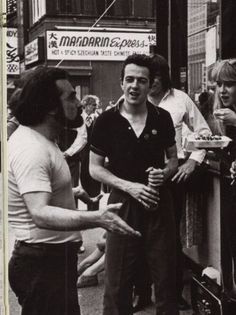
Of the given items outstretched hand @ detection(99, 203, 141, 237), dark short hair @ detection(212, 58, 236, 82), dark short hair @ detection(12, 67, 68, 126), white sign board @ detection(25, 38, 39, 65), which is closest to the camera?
outstretched hand @ detection(99, 203, 141, 237)

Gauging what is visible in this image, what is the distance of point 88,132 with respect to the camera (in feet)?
9.14

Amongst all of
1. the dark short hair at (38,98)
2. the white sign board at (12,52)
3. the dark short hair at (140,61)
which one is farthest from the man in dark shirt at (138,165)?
the white sign board at (12,52)

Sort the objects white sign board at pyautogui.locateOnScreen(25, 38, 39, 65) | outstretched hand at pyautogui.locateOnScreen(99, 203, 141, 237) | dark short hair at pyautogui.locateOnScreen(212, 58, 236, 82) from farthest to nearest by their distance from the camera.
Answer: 1. white sign board at pyautogui.locateOnScreen(25, 38, 39, 65)
2. dark short hair at pyautogui.locateOnScreen(212, 58, 236, 82)
3. outstretched hand at pyautogui.locateOnScreen(99, 203, 141, 237)

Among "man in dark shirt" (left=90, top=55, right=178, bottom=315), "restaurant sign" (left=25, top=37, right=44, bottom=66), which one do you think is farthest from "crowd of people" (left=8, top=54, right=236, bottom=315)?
"restaurant sign" (left=25, top=37, right=44, bottom=66)

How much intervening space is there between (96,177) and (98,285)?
499 millimetres

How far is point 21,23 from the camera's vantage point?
297 cm

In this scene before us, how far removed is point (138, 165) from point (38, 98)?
514 mm

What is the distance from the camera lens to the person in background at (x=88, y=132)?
2.79 metres

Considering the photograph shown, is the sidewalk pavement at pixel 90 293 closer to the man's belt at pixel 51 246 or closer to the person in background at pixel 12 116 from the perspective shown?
the man's belt at pixel 51 246

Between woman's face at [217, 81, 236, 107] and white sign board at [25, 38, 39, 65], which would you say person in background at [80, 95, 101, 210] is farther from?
woman's face at [217, 81, 236, 107]

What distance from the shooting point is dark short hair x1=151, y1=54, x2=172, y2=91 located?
2.73 m

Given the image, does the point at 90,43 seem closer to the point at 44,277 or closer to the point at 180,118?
the point at 180,118

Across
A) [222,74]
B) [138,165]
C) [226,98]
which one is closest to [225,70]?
[222,74]

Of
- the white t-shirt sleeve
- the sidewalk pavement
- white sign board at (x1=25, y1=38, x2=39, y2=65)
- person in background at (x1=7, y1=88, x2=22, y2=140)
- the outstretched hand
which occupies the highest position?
white sign board at (x1=25, y1=38, x2=39, y2=65)
